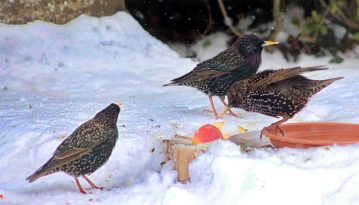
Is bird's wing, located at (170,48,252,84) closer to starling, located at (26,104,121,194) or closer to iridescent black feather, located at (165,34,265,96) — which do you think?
iridescent black feather, located at (165,34,265,96)

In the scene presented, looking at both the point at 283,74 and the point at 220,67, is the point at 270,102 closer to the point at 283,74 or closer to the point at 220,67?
the point at 283,74

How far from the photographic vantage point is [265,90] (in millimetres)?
5508

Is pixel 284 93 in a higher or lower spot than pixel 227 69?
lower

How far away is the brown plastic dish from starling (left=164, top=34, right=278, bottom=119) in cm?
106

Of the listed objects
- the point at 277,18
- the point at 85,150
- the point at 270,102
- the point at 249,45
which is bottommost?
the point at 85,150

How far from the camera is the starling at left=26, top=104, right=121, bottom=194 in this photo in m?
5.14

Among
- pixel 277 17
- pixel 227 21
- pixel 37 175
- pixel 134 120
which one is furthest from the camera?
pixel 227 21

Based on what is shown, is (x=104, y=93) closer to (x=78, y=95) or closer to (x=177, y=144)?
(x=78, y=95)

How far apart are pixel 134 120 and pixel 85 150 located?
1083 millimetres

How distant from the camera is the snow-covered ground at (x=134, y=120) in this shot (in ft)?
15.1

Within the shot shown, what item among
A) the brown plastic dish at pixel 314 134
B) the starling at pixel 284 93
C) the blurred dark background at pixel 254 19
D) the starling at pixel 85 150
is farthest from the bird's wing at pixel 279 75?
the blurred dark background at pixel 254 19

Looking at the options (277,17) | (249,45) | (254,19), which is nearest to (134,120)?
(249,45)

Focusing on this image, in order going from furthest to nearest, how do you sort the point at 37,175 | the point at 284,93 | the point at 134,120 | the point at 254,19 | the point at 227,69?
the point at 254,19
the point at 227,69
the point at 134,120
the point at 284,93
the point at 37,175

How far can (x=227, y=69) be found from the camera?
6.38 m
